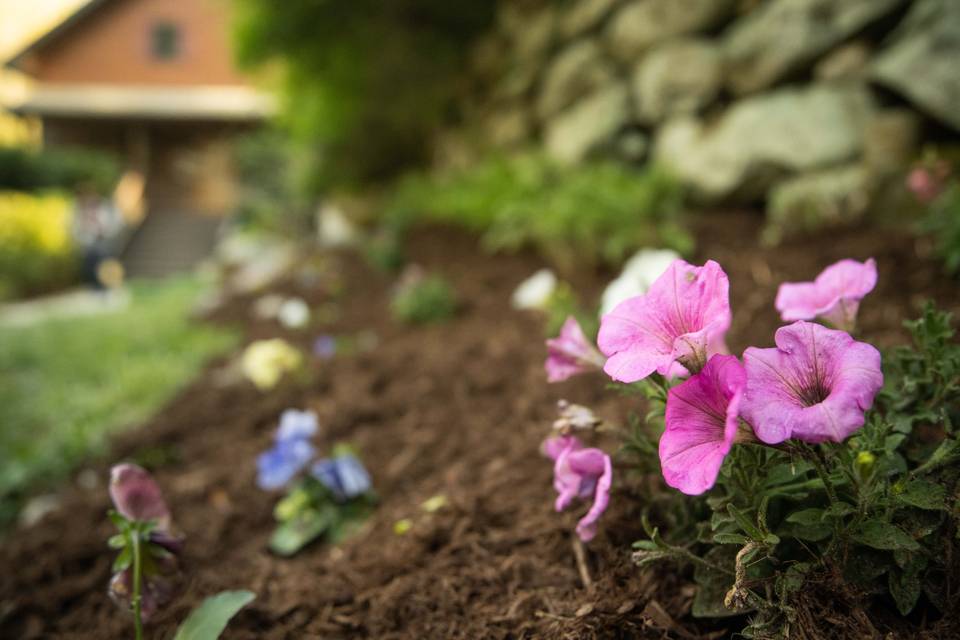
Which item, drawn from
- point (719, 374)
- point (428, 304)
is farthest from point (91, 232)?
point (719, 374)

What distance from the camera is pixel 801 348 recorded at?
776 mm

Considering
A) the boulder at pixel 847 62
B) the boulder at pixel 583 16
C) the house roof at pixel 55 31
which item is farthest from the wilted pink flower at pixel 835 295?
the house roof at pixel 55 31

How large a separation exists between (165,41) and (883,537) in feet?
73.6

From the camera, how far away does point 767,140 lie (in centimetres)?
326

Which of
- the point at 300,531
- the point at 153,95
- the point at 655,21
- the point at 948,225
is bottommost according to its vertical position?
the point at 948,225

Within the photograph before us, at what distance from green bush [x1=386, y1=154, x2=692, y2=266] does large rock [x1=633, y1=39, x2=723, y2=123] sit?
45 centimetres

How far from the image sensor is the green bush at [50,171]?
14.7 metres

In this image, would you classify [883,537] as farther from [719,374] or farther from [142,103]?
[142,103]

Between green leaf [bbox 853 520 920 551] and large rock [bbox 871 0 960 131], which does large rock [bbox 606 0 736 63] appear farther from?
green leaf [bbox 853 520 920 551]

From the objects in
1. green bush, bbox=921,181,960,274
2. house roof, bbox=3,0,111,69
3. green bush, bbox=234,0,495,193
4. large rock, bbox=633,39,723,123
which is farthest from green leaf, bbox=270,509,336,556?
house roof, bbox=3,0,111,69

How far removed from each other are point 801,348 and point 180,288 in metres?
10.9

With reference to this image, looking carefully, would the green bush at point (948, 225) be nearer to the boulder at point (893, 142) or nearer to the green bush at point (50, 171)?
the boulder at point (893, 142)

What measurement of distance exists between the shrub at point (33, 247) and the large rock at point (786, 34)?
1099cm

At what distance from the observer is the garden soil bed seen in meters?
1.17
